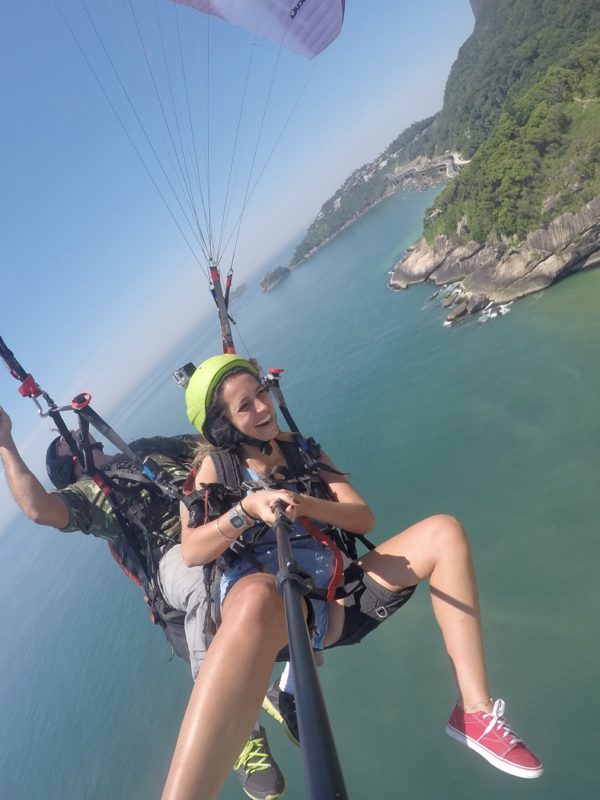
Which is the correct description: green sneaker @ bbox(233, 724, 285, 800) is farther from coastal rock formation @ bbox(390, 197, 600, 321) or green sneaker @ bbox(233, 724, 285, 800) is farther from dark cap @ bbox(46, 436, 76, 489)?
coastal rock formation @ bbox(390, 197, 600, 321)

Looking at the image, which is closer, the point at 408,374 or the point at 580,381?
the point at 580,381

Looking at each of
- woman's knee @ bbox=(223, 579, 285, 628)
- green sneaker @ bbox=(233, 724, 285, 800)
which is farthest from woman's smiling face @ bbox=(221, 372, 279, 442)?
green sneaker @ bbox=(233, 724, 285, 800)

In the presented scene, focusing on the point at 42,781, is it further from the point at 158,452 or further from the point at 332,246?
the point at 332,246

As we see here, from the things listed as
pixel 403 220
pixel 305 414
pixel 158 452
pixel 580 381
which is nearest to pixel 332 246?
pixel 403 220

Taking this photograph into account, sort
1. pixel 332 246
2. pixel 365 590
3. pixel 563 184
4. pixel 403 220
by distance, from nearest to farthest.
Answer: pixel 365 590
pixel 563 184
pixel 403 220
pixel 332 246

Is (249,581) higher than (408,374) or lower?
higher

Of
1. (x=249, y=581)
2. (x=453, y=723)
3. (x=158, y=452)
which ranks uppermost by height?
(x=158, y=452)

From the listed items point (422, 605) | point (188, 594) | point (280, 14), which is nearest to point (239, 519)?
point (188, 594)

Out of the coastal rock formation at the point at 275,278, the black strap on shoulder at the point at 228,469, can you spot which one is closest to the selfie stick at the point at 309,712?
the black strap on shoulder at the point at 228,469

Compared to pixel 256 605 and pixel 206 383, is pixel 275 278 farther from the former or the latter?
pixel 256 605
